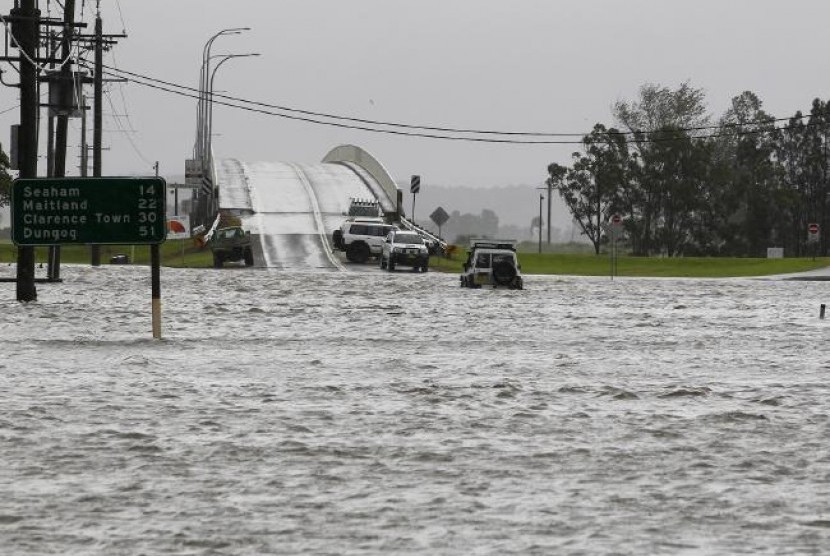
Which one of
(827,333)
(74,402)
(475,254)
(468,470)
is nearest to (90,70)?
(475,254)

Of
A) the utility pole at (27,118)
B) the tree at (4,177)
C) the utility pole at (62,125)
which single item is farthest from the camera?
the tree at (4,177)

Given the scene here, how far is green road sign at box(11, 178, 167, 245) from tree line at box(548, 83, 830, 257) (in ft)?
303

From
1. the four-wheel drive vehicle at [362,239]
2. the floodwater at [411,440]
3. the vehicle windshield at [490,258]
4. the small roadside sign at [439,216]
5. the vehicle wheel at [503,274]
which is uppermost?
the small roadside sign at [439,216]

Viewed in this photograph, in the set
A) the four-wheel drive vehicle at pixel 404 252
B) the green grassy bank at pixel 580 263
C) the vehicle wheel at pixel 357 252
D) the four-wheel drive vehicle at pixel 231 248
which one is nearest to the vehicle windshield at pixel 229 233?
the four-wheel drive vehicle at pixel 231 248

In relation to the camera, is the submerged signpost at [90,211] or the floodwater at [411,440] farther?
the submerged signpost at [90,211]

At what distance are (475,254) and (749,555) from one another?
133ft

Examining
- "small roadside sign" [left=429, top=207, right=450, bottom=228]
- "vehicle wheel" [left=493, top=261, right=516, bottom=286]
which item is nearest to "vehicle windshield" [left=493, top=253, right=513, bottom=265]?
"vehicle wheel" [left=493, top=261, right=516, bottom=286]

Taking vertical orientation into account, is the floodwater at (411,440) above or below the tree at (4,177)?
below

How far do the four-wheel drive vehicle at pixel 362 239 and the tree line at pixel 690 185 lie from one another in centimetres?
4897

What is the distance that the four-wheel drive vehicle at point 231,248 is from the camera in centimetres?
6675

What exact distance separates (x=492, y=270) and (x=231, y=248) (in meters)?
21.7

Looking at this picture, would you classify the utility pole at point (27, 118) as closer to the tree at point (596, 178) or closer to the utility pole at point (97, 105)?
the utility pole at point (97, 105)

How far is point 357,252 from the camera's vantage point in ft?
231

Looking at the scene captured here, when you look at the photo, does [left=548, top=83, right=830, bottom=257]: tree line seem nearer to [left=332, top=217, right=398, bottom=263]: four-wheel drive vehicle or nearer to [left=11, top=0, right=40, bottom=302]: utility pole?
[left=332, top=217, right=398, bottom=263]: four-wheel drive vehicle
